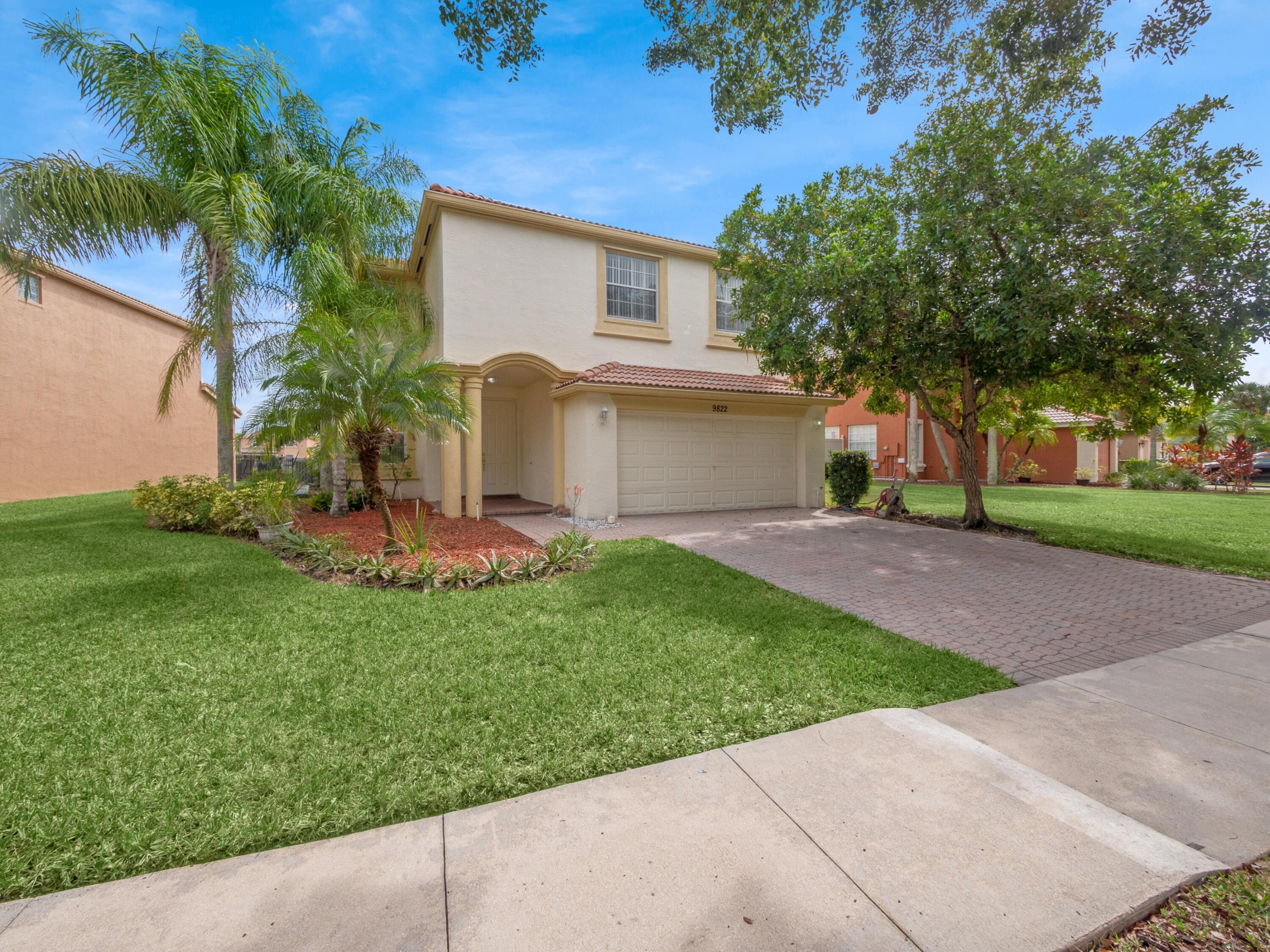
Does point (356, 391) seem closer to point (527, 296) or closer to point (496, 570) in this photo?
point (496, 570)

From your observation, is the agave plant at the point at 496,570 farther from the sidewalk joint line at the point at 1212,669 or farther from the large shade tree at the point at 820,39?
the sidewalk joint line at the point at 1212,669

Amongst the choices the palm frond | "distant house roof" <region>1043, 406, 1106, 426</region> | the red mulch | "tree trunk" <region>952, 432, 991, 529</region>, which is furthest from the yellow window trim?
"distant house roof" <region>1043, 406, 1106, 426</region>

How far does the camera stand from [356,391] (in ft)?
30.6

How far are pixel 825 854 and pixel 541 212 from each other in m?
13.1

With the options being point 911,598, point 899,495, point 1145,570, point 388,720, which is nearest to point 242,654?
point 388,720

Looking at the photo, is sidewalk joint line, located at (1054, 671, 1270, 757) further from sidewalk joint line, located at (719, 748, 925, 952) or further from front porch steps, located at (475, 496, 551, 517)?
front porch steps, located at (475, 496, 551, 517)

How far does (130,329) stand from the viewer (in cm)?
1814

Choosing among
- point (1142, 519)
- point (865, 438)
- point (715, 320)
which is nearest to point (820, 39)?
point (715, 320)

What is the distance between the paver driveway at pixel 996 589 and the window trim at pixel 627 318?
519cm

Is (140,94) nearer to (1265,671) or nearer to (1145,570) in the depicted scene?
(1265,671)

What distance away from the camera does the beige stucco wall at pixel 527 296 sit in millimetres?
12148

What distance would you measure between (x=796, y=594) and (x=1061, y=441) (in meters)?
25.5

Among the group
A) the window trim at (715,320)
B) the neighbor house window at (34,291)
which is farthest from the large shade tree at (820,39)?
the neighbor house window at (34,291)

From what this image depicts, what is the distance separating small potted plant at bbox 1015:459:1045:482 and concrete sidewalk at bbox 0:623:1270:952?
25323mm
